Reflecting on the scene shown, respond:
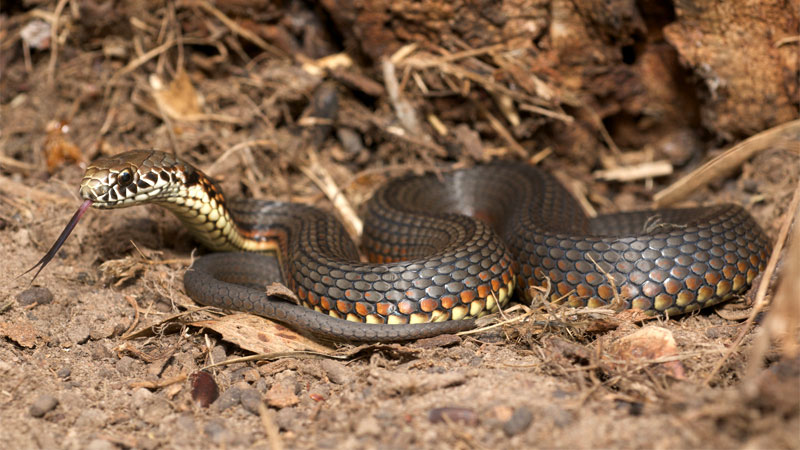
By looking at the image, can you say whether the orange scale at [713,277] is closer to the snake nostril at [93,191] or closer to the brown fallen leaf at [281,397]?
the brown fallen leaf at [281,397]

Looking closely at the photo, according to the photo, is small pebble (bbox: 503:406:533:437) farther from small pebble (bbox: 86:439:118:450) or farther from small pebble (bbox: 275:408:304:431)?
small pebble (bbox: 86:439:118:450)

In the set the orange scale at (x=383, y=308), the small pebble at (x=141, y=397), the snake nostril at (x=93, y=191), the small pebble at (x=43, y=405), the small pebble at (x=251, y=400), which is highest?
the snake nostril at (x=93, y=191)

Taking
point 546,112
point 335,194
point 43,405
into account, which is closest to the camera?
point 43,405

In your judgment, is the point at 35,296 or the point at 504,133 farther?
the point at 504,133

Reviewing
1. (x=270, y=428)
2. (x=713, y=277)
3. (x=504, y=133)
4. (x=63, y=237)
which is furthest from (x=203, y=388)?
(x=504, y=133)

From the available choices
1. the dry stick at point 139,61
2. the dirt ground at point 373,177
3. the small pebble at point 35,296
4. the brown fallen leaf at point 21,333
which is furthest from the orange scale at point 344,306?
the dry stick at point 139,61

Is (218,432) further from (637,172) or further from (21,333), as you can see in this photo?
(637,172)
